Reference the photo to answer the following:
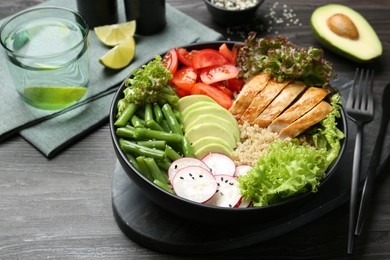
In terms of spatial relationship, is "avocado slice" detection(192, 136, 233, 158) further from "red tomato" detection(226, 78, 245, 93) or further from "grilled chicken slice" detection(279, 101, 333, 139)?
"red tomato" detection(226, 78, 245, 93)

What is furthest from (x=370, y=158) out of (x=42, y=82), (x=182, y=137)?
(x=42, y=82)

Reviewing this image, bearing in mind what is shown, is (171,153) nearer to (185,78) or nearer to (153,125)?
(153,125)

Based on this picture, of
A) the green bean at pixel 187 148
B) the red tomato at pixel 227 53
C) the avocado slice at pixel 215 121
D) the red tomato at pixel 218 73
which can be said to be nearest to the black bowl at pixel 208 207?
the green bean at pixel 187 148

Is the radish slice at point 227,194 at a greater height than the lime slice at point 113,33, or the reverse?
the radish slice at point 227,194

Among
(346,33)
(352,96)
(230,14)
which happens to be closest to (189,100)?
(352,96)

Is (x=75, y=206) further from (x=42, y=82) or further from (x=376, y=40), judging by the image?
(x=376, y=40)

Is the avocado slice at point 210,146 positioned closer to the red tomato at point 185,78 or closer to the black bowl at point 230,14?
the red tomato at point 185,78
